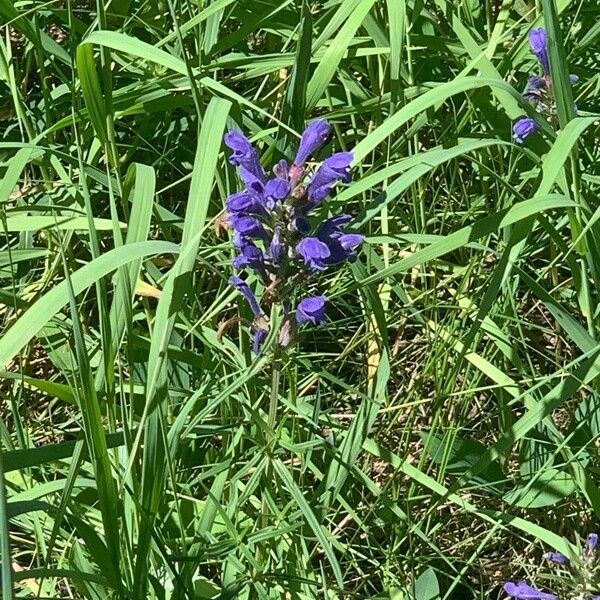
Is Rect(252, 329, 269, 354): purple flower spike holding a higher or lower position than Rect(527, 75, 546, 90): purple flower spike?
lower

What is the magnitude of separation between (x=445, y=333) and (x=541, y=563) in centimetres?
59

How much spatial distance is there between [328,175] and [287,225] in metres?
0.11

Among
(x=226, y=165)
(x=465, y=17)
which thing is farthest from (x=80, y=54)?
(x=465, y=17)

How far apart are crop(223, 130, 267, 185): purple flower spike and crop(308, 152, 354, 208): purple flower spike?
0.32 feet

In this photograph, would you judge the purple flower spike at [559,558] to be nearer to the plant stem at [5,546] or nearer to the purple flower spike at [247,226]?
the purple flower spike at [247,226]

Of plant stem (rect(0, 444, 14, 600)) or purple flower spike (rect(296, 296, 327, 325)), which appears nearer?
plant stem (rect(0, 444, 14, 600))

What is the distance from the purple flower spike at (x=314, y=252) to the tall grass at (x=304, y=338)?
12cm

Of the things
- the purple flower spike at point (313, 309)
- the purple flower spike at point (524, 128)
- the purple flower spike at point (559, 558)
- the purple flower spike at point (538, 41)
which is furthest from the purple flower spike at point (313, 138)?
the purple flower spike at point (559, 558)

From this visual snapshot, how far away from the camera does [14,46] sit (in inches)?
124

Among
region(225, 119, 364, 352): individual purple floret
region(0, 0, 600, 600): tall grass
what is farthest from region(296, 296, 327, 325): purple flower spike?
region(0, 0, 600, 600): tall grass

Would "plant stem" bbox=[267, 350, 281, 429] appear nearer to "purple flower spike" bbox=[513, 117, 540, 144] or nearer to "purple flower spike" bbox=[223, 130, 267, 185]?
"purple flower spike" bbox=[223, 130, 267, 185]

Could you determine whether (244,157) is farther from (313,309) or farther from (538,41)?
(538,41)

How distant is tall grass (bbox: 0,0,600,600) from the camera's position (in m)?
1.53

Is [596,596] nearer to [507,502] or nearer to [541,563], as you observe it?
[507,502]
